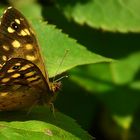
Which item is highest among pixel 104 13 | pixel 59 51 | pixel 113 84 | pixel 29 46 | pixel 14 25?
pixel 14 25

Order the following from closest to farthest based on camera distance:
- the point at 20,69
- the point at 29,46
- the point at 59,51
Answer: the point at 20,69 < the point at 29,46 < the point at 59,51

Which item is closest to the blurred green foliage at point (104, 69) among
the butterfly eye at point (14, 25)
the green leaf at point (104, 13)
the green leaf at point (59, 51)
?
the green leaf at point (104, 13)

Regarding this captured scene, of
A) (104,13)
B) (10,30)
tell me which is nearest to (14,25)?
(10,30)

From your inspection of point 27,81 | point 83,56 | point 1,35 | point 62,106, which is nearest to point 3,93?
point 27,81

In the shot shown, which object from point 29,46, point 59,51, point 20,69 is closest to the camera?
point 20,69

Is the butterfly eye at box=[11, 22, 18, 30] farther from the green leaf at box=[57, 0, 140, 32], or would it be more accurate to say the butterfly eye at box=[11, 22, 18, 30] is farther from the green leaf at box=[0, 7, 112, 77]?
the green leaf at box=[57, 0, 140, 32]

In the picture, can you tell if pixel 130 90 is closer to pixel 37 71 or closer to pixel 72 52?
pixel 72 52

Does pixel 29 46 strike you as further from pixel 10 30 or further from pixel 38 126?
pixel 38 126
